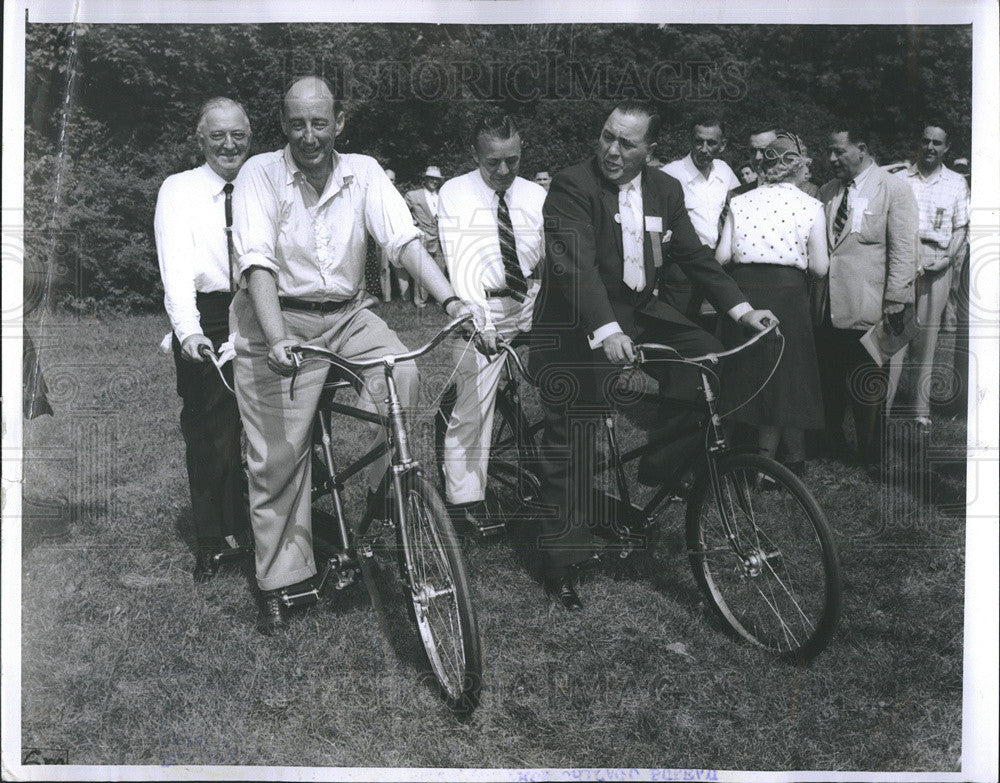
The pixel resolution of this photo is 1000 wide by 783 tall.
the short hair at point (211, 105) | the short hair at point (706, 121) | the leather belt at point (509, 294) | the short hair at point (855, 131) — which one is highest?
the short hair at point (211, 105)

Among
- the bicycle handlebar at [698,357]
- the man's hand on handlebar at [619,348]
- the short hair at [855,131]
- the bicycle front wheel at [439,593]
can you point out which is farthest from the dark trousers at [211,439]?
the short hair at [855,131]

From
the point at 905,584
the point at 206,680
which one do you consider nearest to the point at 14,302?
the point at 206,680

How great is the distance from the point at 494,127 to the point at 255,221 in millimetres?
884

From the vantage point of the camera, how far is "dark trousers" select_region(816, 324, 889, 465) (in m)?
3.22

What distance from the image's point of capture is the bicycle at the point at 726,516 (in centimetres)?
292

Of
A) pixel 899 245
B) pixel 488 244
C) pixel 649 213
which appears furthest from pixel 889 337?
pixel 488 244

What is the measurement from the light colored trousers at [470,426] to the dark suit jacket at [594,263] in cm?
18

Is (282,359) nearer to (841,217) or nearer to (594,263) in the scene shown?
(594,263)

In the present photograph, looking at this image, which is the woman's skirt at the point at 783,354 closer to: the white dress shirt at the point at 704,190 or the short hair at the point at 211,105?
the white dress shirt at the point at 704,190

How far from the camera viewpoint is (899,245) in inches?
126

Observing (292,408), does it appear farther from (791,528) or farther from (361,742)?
(791,528)

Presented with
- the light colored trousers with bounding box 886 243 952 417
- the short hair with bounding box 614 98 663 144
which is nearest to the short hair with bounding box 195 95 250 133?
the short hair with bounding box 614 98 663 144

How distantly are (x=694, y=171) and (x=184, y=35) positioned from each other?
1869mm

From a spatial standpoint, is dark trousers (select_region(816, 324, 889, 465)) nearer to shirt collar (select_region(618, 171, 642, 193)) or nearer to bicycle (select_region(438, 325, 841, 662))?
bicycle (select_region(438, 325, 841, 662))
